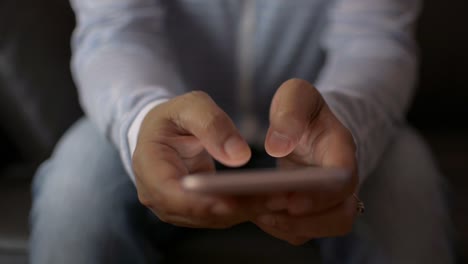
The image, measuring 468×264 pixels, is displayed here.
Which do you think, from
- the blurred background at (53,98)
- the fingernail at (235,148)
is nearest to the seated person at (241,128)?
the fingernail at (235,148)

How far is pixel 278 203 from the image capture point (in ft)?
1.14

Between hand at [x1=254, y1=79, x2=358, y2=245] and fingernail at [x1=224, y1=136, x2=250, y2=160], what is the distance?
0.03 metres

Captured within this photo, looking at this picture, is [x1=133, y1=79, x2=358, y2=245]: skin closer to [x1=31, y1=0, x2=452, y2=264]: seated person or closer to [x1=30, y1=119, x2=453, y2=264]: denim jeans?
[x1=31, y1=0, x2=452, y2=264]: seated person

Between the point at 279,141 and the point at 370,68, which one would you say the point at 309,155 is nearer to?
the point at 279,141

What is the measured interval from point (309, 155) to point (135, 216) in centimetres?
22

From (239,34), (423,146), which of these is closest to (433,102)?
(423,146)

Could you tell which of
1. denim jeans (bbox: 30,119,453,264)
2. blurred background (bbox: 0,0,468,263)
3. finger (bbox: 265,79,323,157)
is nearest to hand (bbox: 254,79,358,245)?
finger (bbox: 265,79,323,157)

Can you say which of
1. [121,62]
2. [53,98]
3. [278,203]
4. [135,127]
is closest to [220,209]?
[278,203]

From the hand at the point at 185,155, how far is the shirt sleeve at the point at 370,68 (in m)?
0.15

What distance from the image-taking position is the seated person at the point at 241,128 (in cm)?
38

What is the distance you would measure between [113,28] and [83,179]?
0.18m

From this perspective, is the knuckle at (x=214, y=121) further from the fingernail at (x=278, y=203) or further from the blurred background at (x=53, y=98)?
the blurred background at (x=53, y=98)

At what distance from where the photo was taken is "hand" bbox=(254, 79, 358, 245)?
1.16 feet

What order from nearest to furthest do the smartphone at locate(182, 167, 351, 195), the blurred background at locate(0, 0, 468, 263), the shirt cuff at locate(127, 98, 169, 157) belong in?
the smartphone at locate(182, 167, 351, 195) < the shirt cuff at locate(127, 98, 169, 157) < the blurred background at locate(0, 0, 468, 263)
